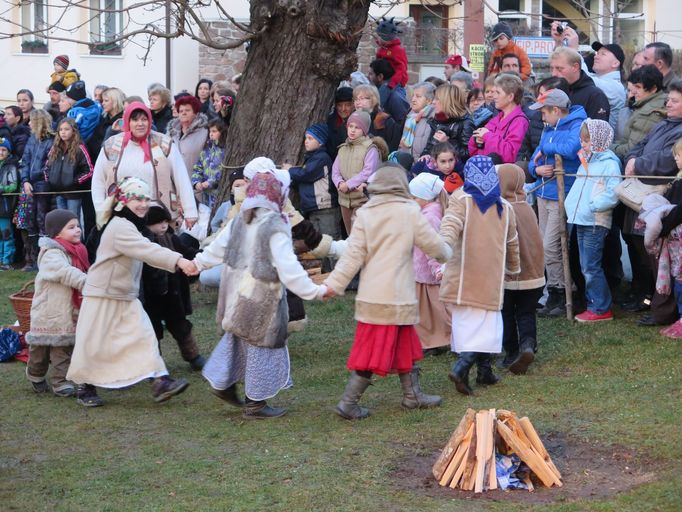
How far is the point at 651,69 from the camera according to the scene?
10016 millimetres

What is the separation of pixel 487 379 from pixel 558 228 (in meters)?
2.45

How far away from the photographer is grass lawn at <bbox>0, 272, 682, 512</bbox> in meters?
5.98

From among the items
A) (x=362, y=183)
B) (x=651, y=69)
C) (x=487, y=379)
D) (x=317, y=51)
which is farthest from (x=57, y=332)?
(x=651, y=69)

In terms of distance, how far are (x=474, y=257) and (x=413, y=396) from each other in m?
1.09

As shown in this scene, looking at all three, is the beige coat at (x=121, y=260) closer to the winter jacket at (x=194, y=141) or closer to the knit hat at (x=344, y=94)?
the knit hat at (x=344, y=94)

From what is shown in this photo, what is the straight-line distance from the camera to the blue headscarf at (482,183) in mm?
7824

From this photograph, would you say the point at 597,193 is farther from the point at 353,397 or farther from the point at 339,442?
the point at 339,442

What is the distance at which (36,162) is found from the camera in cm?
1483

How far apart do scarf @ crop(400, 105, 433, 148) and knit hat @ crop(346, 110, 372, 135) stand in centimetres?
48

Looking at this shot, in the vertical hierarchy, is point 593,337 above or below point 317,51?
below

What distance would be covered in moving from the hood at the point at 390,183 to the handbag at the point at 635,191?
2966 millimetres

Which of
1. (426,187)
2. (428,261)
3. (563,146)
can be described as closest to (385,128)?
(563,146)

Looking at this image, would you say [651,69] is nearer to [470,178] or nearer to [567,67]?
[567,67]

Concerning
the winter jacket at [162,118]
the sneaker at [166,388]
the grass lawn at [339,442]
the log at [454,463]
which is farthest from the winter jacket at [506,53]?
the log at [454,463]
